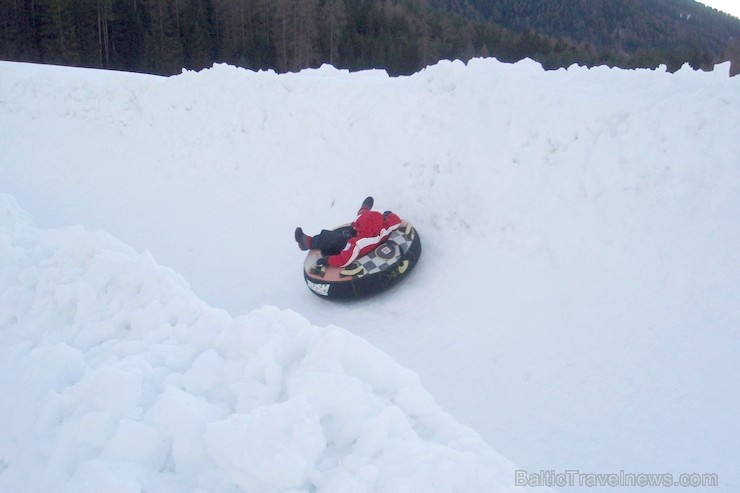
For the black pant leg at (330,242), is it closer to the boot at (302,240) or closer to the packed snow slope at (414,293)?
the boot at (302,240)

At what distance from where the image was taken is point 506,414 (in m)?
4.82

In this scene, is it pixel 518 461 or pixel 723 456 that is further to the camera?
pixel 518 461

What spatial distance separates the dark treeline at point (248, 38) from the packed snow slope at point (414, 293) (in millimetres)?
28141

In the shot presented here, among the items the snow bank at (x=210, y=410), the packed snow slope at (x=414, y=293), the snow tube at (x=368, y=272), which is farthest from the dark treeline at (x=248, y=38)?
the snow bank at (x=210, y=410)

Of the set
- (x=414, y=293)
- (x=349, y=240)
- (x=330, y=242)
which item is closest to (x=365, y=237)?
(x=349, y=240)

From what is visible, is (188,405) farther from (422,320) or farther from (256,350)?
(422,320)

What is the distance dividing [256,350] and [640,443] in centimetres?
312

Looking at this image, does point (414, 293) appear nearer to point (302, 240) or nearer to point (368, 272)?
point (368, 272)

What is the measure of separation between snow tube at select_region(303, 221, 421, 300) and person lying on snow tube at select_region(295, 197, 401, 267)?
3.1 inches

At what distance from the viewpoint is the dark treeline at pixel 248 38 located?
33.2 meters

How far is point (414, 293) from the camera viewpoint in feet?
22.0

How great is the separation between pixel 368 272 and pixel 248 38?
3793 cm

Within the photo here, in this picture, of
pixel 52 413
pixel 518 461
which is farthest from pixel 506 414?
pixel 52 413

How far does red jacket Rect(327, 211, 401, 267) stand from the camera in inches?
272
